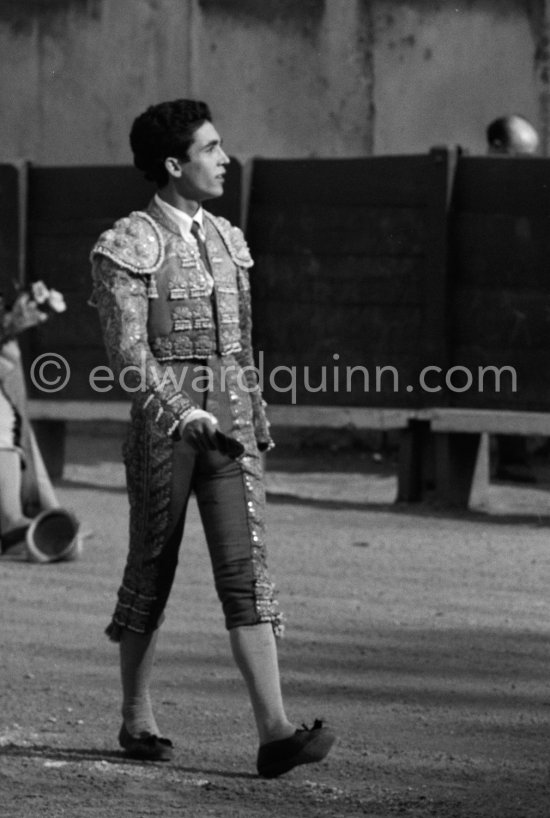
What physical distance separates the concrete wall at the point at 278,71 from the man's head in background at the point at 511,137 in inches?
29.9

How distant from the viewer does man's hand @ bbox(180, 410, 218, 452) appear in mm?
4930

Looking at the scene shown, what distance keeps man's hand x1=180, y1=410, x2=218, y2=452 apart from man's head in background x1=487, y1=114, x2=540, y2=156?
7.41 m

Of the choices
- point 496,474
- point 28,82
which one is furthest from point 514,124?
point 28,82

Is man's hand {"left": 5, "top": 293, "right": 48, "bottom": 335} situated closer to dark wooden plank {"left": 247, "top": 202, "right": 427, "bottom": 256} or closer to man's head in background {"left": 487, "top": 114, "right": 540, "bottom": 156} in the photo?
dark wooden plank {"left": 247, "top": 202, "right": 427, "bottom": 256}

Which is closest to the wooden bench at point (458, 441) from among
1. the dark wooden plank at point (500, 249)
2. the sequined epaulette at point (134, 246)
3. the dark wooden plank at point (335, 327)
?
the dark wooden plank at point (335, 327)

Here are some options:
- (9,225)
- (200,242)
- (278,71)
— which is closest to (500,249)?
(9,225)

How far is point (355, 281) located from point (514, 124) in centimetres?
152

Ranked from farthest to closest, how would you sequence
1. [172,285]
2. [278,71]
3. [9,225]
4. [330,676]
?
[278,71] → [9,225] → [330,676] → [172,285]

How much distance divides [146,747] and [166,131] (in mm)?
1500

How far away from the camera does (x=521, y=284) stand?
11.1 meters

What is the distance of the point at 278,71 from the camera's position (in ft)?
45.2

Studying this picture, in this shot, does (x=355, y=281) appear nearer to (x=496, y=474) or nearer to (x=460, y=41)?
(x=496, y=474)

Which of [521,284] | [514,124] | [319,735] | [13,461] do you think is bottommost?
[319,735]

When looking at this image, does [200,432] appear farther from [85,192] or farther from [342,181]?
[85,192]
